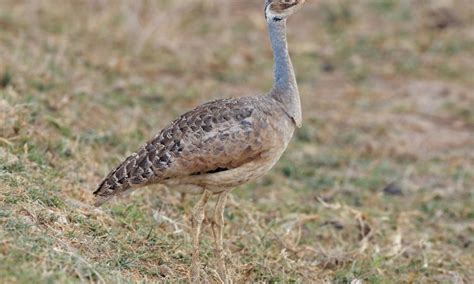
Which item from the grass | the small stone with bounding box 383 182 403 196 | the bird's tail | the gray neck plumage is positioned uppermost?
the gray neck plumage

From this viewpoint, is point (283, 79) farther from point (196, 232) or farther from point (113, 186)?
point (113, 186)

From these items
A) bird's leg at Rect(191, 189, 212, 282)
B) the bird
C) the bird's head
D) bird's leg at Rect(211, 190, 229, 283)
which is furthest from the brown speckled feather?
the bird's head

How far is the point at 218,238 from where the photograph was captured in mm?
6504

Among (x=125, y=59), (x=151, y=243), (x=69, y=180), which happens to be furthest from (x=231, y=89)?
(x=151, y=243)

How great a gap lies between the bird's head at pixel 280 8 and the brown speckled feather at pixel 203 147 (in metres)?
0.67

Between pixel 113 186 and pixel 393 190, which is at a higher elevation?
pixel 113 186

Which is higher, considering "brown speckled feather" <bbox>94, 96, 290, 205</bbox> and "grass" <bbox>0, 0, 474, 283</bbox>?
"brown speckled feather" <bbox>94, 96, 290, 205</bbox>

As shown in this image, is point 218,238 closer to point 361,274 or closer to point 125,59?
point 361,274

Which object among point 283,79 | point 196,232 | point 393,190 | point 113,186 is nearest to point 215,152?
point 196,232

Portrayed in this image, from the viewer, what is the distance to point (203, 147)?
6.18 m

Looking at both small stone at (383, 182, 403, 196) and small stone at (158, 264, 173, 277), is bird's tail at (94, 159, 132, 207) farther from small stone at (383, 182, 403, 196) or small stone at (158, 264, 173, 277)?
small stone at (383, 182, 403, 196)

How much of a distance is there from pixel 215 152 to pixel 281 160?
3.70 meters

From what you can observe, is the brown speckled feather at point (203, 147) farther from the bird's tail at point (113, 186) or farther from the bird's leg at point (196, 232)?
the bird's leg at point (196, 232)

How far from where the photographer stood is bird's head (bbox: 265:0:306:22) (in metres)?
6.69
